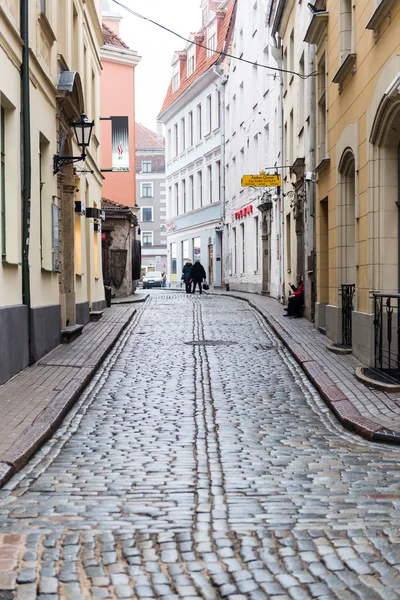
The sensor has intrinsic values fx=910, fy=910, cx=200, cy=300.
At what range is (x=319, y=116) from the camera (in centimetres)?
1820

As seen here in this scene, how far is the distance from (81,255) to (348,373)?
390 inches

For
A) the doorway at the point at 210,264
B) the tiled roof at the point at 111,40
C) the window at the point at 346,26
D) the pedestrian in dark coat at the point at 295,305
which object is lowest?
the pedestrian in dark coat at the point at 295,305

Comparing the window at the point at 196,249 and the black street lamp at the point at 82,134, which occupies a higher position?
the black street lamp at the point at 82,134

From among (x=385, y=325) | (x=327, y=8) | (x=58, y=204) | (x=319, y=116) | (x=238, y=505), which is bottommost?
(x=238, y=505)

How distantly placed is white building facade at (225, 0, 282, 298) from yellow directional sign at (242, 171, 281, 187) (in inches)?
84.6

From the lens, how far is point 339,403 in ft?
31.6

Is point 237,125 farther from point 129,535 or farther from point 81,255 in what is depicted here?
point 129,535

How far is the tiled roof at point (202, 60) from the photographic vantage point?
44031mm

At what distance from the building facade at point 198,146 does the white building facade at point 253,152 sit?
7.51 ft

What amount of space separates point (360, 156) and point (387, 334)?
123 inches

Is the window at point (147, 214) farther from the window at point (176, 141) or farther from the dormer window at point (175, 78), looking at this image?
the window at point (176, 141)

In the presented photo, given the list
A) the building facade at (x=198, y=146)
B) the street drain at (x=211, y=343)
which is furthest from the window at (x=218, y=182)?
the street drain at (x=211, y=343)

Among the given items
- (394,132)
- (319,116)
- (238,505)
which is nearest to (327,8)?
(319,116)

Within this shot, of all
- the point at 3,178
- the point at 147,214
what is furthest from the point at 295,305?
the point at 147,214
